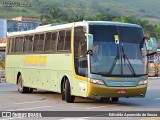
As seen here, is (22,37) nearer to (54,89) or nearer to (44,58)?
(44,58)

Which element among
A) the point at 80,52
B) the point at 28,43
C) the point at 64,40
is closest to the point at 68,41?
the point at 64,40

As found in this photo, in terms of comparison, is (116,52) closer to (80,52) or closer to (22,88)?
(80,52)

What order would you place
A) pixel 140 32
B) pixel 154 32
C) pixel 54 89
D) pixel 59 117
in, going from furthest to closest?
pixel 154 32
pixel 54 89
pixel 140 32
pixel 59 117

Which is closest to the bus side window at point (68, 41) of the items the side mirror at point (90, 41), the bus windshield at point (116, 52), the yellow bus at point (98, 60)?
the yellow bus at point (98, 60)

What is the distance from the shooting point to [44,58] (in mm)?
20312

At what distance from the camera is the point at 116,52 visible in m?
16.6

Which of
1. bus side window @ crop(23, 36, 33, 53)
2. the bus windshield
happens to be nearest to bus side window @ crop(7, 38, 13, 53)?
bus side window @ crop(23, 36, 33, 53)

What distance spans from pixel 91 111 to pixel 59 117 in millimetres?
1927

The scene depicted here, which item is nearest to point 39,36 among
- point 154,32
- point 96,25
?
point 96,25

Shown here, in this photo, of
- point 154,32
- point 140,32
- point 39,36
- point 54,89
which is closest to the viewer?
point 140,32

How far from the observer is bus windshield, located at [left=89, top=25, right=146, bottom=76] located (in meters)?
16.4

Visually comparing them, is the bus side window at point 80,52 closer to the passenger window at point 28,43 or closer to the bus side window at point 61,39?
the bus side window at point 61,39

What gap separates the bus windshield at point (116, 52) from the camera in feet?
53.9

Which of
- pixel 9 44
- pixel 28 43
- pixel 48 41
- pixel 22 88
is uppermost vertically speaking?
pixel 48 41
